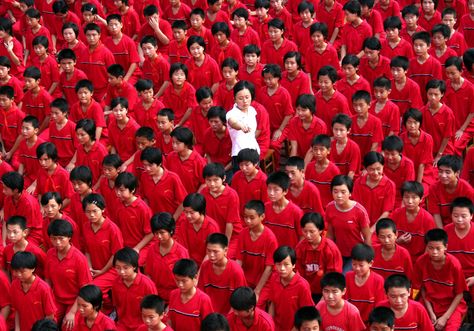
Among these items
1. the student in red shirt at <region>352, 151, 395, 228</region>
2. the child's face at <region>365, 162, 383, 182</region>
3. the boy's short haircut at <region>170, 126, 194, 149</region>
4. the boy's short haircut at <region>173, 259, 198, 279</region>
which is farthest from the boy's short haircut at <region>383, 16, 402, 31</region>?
the boy's short haircut at <region>173, 259, 198, 279</region>

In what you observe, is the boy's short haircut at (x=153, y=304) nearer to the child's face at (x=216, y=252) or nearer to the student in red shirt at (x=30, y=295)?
the child's face at (x=216, y=252)

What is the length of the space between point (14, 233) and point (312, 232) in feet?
8.06

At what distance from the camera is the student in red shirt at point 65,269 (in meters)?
7.69

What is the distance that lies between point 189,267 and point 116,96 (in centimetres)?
386

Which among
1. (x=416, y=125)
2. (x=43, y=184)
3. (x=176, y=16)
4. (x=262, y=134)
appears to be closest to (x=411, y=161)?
(x=416, y=125)

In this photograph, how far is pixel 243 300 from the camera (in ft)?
22.0

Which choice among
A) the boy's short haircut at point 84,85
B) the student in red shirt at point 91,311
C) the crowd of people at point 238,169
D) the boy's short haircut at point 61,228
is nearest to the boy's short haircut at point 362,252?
the crowd of people at point 238,169

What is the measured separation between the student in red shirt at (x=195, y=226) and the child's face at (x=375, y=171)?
1.39 metres

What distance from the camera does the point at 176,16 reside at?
12008mm

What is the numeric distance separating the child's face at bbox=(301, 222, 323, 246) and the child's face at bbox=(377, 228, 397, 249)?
0.46 m

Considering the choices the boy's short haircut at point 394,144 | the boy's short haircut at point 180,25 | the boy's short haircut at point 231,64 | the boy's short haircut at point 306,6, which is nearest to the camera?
the boy's short haircut at point 394,144

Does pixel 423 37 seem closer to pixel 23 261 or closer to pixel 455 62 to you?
pixel 455 62

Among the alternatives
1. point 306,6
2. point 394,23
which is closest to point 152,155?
point 394,23

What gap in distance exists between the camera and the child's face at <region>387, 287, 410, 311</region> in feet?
21.9
